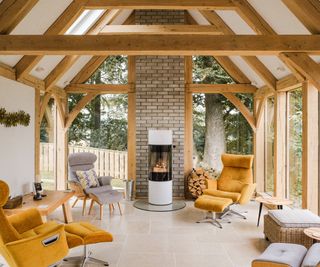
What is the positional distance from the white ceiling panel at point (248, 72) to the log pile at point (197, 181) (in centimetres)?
219

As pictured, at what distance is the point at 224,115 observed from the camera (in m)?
6.96

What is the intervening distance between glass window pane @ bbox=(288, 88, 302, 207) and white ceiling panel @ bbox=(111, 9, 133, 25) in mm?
3709

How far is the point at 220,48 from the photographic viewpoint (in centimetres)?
357

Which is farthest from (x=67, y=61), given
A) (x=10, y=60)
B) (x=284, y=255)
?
(x=284, y=255)

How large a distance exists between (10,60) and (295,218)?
175 inches

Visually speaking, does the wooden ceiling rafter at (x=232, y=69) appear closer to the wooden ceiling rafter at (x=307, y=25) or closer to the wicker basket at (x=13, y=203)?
the wooden ceiling rafter at (x=307, y=25)

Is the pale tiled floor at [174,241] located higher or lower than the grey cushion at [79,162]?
lower

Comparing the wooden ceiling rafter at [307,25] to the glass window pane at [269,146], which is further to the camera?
the glass window pane at [269,146]

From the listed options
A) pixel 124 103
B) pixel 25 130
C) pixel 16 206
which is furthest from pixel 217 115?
pixel 16 206

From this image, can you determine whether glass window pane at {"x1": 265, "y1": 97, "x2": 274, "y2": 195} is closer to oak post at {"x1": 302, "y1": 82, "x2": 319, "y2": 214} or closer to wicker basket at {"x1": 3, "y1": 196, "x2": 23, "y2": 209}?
oak post at {"x1": 302, "y1": 82, "x2": 319, "y2": 214}

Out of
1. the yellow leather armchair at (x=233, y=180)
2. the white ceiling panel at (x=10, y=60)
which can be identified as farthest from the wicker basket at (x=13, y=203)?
the yellow leather armchair at (x=233, y=180)

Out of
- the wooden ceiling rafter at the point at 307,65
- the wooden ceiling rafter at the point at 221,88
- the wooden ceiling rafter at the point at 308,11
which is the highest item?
the wooden ceiling rafter at the point at 308,11

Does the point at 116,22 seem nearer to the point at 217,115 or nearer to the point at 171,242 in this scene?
the point at 217,115

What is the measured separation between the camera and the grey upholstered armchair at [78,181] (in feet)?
17.4
